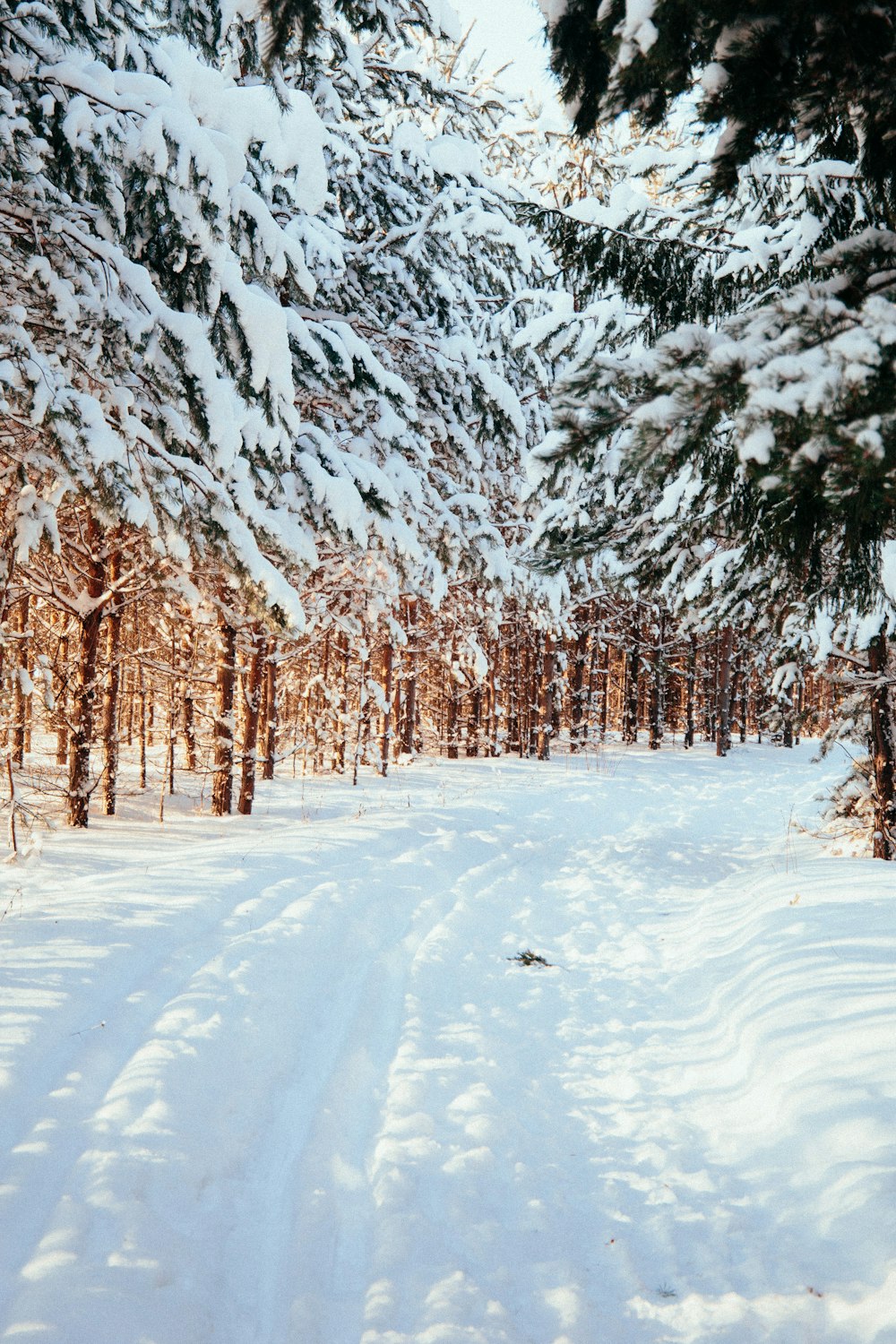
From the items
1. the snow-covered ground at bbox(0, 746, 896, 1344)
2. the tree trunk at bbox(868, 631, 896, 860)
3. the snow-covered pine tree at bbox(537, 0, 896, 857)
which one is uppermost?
the snow-covered pine tree at bbox(537, 0, 896, 857)

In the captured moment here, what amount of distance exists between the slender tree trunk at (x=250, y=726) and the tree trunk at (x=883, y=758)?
7.57 m

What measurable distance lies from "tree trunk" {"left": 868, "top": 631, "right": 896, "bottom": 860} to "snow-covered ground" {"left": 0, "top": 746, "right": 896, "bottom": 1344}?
152 cm

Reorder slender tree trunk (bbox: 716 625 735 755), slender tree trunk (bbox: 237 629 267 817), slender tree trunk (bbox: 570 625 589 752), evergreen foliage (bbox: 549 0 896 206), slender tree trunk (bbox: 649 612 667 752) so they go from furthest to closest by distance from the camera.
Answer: slender tree trunk (bbox: 649 612 667 752), slender tree trunk (bbox: 570 625 589 752), slender tree trunk (bbox: 716 625 735 755), slender tree trunk (bbox: 237 629 267 817), evergreen foliage (bbox: 549 0 896 206)

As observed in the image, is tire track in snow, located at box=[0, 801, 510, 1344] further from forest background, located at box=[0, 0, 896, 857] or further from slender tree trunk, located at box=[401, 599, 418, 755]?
slender tree trunk, located at box=[401, 599, 418, 755]

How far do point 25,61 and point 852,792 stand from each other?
969 centimetres

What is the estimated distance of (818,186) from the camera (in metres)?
3.32

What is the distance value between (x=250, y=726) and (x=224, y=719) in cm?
57

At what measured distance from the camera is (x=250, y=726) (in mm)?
10398

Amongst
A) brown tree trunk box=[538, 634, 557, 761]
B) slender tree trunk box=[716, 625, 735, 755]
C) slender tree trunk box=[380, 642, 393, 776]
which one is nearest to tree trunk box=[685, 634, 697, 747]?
slender tree trunk box=[716, 625, 735, 755]

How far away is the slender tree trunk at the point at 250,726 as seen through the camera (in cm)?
1016

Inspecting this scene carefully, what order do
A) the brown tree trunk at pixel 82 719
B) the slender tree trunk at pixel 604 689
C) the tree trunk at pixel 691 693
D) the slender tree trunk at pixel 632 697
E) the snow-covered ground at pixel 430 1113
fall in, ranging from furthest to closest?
the slender tree trunk at pixel 632 697
the tree trunk at pixel 691 693
the slender tree trunk at pixel 604 689
the brown tree trunk at pixel 82 719
the snow-covered ground at pixel 430 1113

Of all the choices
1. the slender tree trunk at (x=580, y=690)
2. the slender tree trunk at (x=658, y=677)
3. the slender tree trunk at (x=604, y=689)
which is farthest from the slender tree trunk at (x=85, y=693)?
the slender tree trunk at (x=604, y=689)

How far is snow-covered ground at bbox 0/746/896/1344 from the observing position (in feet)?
8.21

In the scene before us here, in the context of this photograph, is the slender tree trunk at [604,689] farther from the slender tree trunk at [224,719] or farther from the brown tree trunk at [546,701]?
the slender tree trunk at [224,719]
